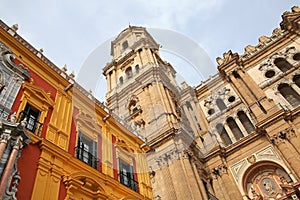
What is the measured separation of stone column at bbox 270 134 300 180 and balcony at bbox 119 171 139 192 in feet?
32.9

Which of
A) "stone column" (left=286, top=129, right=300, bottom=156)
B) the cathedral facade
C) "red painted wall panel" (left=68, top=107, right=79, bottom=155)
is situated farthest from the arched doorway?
"red painted wall panel" (left=68, top=107, right=79, bottom=155)

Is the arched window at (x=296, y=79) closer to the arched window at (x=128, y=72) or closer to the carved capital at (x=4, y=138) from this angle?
the arched window at (x=128, y=72)

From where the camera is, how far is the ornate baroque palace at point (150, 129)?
28.7 feet

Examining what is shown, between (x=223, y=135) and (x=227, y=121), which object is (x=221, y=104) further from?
(x=223, y=135)

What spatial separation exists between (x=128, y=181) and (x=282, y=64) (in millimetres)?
18209

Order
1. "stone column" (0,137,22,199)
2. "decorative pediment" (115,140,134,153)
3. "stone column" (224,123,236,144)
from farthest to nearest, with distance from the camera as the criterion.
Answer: "stone column" (224,123,236,144)
"decorative pediment" (115,140,134,153)
"stone column" (0,137,22,199)

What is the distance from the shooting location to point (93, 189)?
9523mm

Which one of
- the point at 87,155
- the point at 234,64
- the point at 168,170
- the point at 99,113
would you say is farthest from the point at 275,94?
the point at 87,155

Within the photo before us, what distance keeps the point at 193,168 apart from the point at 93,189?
28.2ft

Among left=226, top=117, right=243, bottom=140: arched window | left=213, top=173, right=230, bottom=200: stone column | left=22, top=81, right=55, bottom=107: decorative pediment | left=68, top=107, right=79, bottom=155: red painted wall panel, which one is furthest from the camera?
left=226, top=117, right=243, bottom=140: arched window

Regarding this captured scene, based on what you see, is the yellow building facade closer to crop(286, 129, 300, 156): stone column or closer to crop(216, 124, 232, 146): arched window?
crop(216, 124, 232, 146): arched window

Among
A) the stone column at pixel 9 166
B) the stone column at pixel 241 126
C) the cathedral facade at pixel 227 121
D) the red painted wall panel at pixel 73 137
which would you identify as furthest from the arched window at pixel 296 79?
the stone column at pixel 9 166

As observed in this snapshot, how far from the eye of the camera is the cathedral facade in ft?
53.2

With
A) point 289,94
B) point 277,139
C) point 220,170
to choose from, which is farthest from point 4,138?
Answer: point 289,94
